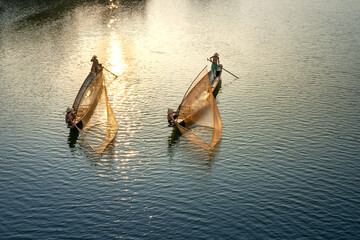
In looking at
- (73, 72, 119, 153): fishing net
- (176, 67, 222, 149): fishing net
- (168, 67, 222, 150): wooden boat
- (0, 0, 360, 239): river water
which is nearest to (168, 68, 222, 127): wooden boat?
(168, 67, 222, 150): wooden boat

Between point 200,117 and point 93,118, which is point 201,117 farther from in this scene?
point 93,118

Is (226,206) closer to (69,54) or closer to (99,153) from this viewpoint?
(99,153)

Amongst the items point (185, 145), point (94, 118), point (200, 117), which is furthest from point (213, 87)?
point (94, 118)

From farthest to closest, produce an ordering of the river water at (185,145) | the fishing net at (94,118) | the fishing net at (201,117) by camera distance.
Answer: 1. the fishing net at (94,118)
2. the fishing net at (201,117)
3. the river water at (185,145)

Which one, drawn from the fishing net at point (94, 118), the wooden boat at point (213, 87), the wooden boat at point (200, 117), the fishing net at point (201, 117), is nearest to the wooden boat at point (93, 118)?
the fishing net at point (94, 118)

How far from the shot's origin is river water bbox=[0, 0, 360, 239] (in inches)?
970

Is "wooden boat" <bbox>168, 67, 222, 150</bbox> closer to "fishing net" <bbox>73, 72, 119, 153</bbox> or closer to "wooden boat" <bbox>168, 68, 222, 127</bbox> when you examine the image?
"wooden boat" <bbox>168, 68, 222, 127</bbox>

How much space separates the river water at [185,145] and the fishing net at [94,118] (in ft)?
3.02

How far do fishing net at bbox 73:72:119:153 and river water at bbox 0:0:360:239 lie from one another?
920mm

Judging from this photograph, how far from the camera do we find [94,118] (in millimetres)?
38062

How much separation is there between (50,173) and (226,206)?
12.9 meters

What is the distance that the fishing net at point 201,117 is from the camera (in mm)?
34281

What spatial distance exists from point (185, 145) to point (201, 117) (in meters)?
3.68

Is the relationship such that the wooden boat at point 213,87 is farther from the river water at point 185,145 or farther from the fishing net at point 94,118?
the fishing net at point 94,118
